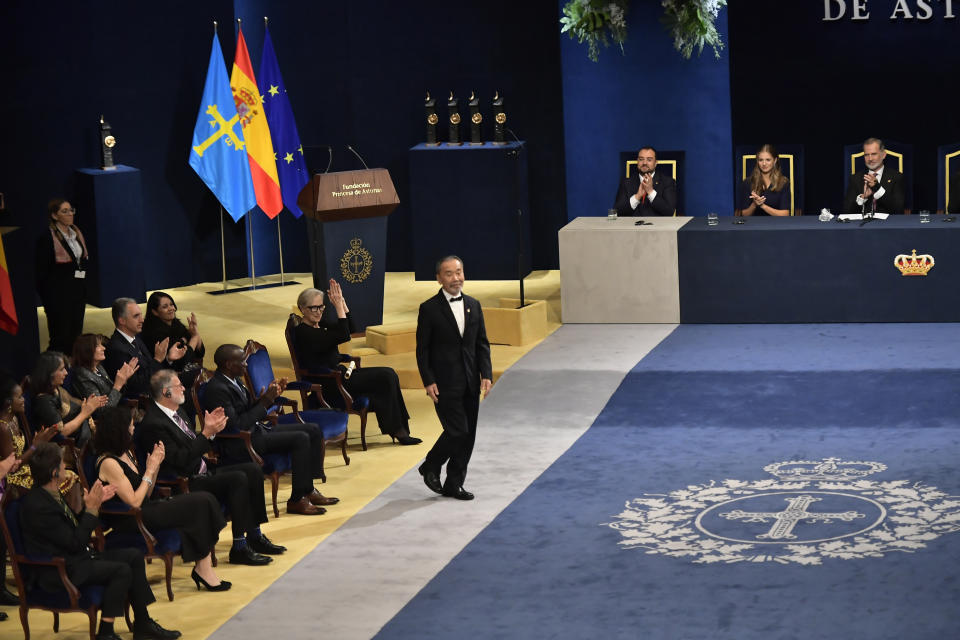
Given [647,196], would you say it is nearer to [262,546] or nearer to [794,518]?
[794,518]

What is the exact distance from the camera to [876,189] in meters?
11.8

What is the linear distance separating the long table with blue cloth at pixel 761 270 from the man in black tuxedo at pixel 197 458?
505cm

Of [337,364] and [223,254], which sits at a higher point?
[223,254]

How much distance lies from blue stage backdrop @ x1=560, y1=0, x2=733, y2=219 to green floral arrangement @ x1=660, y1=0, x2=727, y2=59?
4.2 inches

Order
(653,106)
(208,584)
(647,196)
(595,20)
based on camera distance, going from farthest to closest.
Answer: (653,106)
(595,20)
(647,196)
(208,584)

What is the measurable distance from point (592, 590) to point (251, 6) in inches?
394

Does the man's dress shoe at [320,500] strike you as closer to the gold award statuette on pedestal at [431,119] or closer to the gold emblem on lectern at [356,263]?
the gold emblem on lectern at [356,263]

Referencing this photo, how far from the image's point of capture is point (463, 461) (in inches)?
315

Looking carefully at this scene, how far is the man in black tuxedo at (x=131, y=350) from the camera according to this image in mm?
8680

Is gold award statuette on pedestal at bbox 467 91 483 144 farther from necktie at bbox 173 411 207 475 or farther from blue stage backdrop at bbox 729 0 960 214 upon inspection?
necktie at bbox 173 411 207 475

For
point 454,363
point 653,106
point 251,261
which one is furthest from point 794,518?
point 251,261

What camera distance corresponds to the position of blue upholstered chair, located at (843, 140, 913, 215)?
489 inches

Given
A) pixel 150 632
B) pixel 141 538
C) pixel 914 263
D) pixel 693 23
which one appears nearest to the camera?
pixel 150 632

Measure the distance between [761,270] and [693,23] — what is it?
2.43 metres
